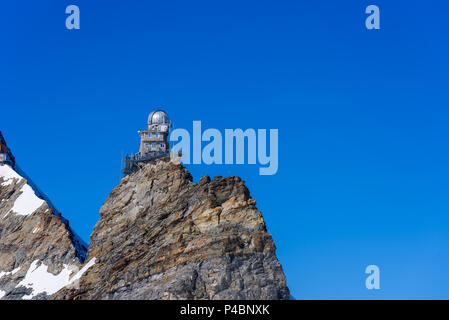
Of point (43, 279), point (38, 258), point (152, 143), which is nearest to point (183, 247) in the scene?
point (152, 143)

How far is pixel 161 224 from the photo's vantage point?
144m

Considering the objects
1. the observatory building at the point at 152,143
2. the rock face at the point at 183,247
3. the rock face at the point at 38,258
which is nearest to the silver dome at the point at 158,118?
the observatory building at the point at 152,143

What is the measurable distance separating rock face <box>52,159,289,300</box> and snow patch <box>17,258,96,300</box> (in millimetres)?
21298

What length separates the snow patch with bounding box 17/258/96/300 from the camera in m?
179

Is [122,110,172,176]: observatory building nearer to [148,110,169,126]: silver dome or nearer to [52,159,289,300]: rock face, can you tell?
[148,110,169,126]: silver dome

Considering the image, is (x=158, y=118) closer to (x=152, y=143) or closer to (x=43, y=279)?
(x=152, y=143)

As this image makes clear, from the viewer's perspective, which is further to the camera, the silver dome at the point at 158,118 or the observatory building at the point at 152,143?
the silver dome at the point at 158,118

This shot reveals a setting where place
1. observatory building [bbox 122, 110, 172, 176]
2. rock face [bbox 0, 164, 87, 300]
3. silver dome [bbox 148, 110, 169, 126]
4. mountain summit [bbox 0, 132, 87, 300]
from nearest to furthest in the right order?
observatory building [bbox 122, 110, 172, 176]
silver dome [bbox 148, 110, 169, 126]
mountain summit [bbox 0, 132, 87, 300]
rock face [bbox 0, 164, 87, 300]

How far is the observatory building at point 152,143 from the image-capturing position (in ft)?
574

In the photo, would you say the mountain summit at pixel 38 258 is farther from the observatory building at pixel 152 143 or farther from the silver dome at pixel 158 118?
the silver dome at pixel 158 118

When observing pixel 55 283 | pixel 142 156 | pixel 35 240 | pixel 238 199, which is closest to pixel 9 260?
pixel 35 240

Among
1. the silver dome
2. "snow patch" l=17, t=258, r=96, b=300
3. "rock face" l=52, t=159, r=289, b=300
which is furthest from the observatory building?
"snow patch" l=17, t=258, r=96, b=300

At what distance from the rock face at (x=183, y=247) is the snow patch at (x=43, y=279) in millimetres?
21298
